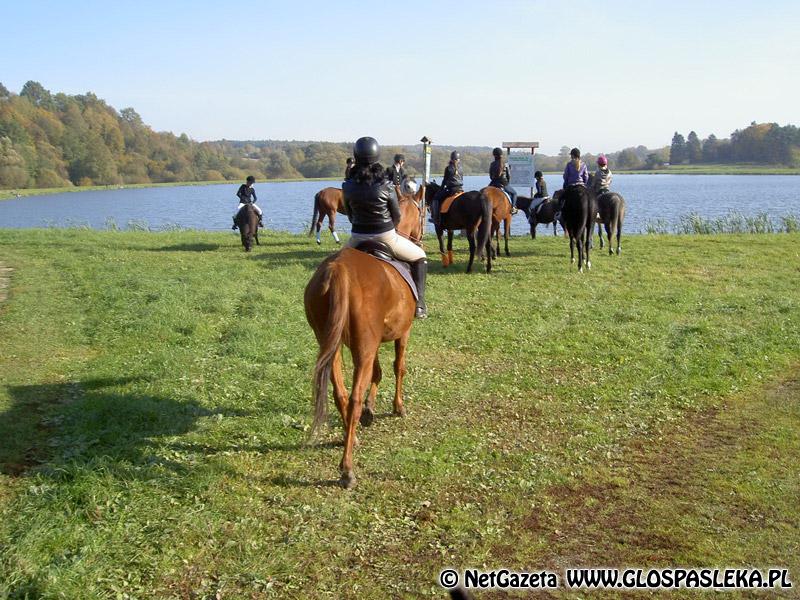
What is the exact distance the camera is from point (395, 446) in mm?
6473

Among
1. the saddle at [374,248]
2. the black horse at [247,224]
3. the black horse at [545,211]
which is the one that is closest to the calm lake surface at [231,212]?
the black horse at [545,211]

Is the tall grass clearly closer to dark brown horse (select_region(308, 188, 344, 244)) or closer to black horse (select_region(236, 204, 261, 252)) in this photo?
dark brown horse (select_region(308, 188, 344, 244))

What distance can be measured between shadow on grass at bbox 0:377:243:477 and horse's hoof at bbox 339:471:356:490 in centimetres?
140

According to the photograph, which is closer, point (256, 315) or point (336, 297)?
point (336, 297)

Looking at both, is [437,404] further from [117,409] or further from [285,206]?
[285,206]

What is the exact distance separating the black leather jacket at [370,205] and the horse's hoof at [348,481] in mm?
2578

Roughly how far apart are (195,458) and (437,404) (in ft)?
9.37

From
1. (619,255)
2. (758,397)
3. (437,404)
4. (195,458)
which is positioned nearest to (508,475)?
(437,404)

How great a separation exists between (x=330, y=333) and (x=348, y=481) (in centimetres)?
126

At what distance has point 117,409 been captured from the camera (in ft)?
22.5

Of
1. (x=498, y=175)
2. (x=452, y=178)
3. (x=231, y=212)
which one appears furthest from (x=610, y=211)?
(x=231, y=212)

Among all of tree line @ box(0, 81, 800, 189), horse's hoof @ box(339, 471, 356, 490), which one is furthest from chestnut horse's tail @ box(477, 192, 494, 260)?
tree line @ box(0, 81, 800, 189)

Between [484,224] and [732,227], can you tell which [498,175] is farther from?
[732,227]

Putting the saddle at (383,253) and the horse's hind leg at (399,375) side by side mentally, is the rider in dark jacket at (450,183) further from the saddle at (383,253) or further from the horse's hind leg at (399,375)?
the saddle at (383,253)
